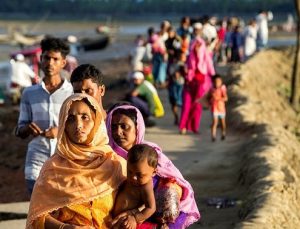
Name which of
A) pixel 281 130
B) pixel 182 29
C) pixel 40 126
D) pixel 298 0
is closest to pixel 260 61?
pixel 182 29

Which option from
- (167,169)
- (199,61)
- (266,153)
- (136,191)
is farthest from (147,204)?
(199,61)

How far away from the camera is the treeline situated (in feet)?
374

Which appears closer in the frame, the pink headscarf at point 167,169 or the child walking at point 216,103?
the pink headscarf at point 167,169

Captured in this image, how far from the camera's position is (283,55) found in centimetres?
2695

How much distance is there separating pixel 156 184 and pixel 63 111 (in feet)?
2.08

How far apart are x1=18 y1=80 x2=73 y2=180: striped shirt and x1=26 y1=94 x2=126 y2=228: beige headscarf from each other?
1.84 meters

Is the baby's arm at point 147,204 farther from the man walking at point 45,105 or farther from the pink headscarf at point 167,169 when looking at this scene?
the man walking at point 45,105

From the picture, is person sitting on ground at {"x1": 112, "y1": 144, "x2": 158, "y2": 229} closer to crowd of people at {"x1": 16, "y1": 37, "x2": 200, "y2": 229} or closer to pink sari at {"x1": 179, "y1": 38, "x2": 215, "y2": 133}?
crowd of people at {"x1": 16, "y1": 37, "x2": 200, "y2": 229}

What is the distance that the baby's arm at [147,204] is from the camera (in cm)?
461

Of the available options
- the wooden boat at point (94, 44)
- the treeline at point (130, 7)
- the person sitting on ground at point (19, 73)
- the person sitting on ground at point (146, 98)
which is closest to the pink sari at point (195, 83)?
the person sitting on ground at point (146, 98)

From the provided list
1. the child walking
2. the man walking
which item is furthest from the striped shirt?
the child walking

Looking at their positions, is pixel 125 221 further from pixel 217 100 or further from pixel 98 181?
pixel 217 100

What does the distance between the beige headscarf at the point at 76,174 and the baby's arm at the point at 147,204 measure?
15 centimetres

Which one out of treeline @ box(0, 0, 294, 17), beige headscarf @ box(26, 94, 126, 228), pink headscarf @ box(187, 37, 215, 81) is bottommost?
treeline @ box(0, 0, 294, 17)
